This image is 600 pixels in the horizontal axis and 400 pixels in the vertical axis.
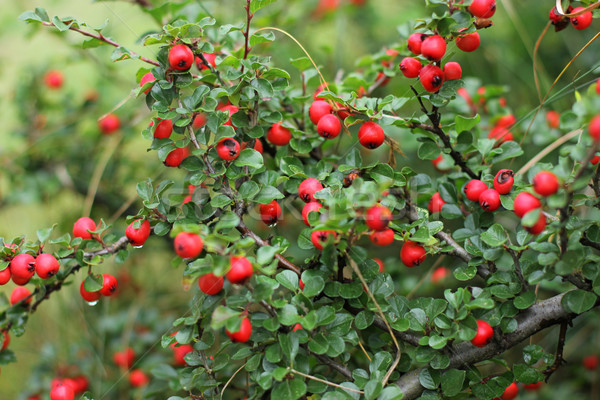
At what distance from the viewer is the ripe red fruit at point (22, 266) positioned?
1.02m

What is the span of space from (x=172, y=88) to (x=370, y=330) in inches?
27.6

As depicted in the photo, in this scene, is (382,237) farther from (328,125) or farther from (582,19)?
(582,19)

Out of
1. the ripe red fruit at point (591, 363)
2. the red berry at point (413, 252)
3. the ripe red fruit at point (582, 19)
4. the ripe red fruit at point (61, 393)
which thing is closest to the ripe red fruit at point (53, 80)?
the ripe red fruit at point (61, 393)

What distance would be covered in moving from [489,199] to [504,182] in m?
0.05

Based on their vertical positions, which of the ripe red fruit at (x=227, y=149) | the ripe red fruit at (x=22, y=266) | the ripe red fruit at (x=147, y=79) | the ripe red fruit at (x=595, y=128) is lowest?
the ripe red fruit at (x=595, y=128)

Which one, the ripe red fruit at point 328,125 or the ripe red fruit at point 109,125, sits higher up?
the ripe red fruit at point 109,125

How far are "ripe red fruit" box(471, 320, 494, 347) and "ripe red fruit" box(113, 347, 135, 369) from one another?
122 centimetres

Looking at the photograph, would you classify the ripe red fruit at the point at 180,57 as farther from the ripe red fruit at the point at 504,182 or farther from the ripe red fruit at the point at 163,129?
the ripe red fruit at the point at 504,182

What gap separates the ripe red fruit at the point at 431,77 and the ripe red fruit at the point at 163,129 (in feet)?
1.80

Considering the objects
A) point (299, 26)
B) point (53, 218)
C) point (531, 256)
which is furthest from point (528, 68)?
point (53, 218)

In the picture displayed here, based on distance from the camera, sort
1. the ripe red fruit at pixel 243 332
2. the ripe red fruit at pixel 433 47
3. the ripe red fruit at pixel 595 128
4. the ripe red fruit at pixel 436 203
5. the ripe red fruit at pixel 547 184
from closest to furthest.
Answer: the ripe red fruit at pixel 595 128, the ripe red fruit at pixel 547 184, the ripe red fruit at pixel 243 332, the ripe red fruit at pixel 433 47, the ripe red fruit at pixel 436 203

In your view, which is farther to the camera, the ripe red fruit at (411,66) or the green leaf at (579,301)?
the ripe red fruit at (411,66)

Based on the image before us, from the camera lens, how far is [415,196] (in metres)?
1.26

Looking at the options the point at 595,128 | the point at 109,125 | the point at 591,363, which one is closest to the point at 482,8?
the point at 595,128
